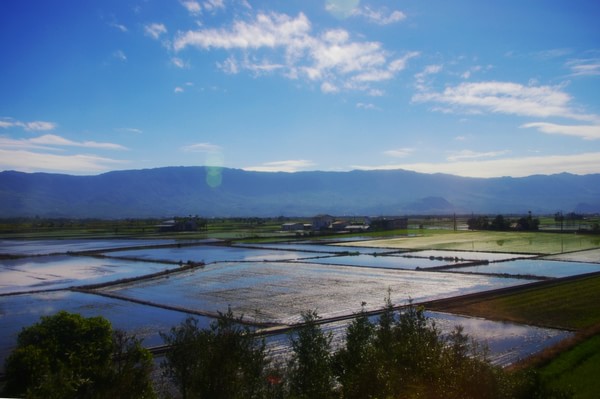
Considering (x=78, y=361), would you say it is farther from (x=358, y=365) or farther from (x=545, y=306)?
(x=545, y=306)

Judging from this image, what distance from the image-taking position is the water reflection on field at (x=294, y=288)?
1119 inches

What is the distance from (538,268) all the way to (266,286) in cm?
2450

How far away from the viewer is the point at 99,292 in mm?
34219

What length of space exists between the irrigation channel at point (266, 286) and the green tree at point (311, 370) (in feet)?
17.0

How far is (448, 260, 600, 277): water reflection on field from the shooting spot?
132 feet

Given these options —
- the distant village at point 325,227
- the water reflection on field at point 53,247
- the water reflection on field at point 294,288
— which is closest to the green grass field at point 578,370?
the water reflection on field at point 294,288

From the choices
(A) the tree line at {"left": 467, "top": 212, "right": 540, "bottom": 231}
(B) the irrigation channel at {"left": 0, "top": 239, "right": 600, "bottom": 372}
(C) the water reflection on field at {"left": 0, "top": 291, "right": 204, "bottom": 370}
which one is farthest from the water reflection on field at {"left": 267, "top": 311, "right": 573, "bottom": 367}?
(A) the tree line at {"left": 467, "top": 212, "right": 540, "bottom": 231}

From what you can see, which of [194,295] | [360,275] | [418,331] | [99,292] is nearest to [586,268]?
[360,275]

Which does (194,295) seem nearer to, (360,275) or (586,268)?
(360,275)

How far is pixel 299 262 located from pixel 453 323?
29548 mm

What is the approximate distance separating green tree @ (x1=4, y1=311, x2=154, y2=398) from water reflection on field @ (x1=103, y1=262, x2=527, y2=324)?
35.5 feet

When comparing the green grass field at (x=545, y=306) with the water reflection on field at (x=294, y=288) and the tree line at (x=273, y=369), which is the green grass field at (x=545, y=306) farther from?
the tree line at (x=273, y=369)

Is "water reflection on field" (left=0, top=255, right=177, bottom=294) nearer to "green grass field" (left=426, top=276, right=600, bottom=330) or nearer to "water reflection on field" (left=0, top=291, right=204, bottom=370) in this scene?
"water reflection on field" (left=0, top=291, right=204, bottom=370)

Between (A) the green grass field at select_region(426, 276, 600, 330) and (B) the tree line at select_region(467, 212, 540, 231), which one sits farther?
(B) the tree line at select_region(467, 212, 540, 231)
